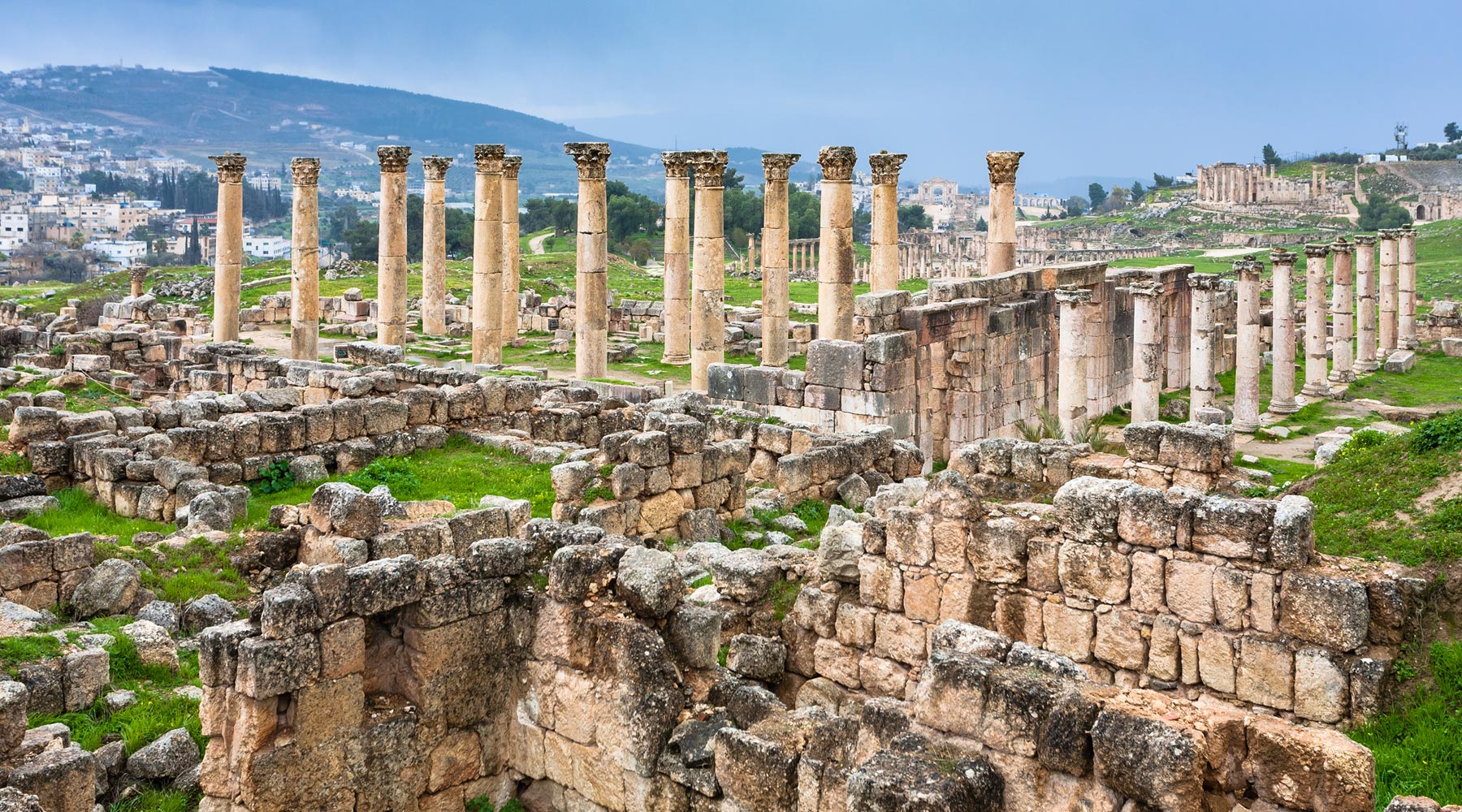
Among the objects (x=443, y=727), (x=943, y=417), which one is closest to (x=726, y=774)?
(x=443, y=727)

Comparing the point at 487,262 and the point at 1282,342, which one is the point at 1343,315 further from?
the point at 487,262

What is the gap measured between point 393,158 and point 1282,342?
25.2m

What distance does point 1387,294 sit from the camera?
47.2 meters

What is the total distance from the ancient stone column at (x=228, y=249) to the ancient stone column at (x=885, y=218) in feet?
62.1

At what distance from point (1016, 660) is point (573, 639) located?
3904mm

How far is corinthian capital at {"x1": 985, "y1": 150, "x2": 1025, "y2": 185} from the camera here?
35906 millimetres

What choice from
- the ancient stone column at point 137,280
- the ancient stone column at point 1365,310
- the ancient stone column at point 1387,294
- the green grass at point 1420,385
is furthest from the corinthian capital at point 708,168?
the ancient stone column at point 137,280

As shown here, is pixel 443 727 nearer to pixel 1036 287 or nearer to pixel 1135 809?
pixel 1135 809

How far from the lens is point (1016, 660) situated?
31.0 feet

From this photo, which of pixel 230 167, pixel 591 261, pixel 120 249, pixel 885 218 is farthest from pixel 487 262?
pixel 120 249

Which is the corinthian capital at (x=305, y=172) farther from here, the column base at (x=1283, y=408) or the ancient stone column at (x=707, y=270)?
the column base at (x=1283, y=408)

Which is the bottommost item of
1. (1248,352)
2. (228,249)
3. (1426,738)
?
(1426,738)

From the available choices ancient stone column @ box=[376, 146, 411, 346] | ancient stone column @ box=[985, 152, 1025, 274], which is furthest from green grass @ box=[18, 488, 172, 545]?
ancient stone column @ box=[985, 152, 1025, 274]

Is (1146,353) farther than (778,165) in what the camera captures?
No
